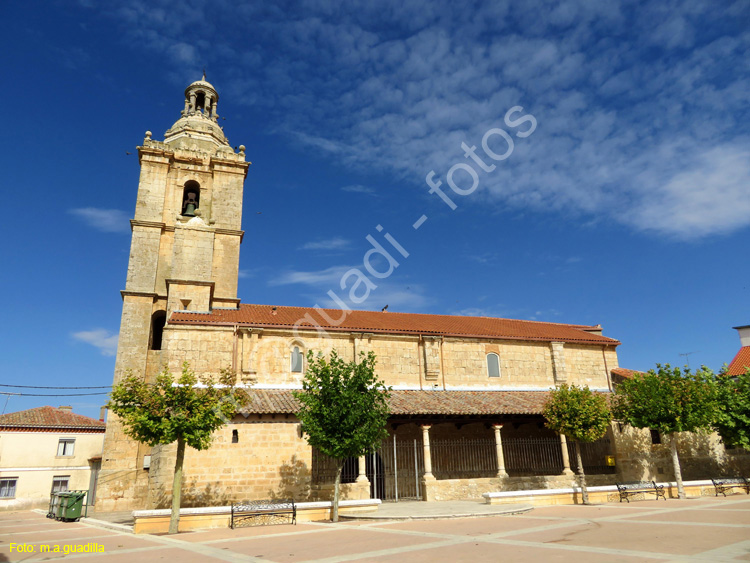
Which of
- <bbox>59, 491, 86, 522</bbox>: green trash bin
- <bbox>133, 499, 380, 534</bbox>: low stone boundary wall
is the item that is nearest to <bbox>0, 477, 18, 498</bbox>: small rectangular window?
<bbox>59, 491, 86, 522</bbox>: green trash bin

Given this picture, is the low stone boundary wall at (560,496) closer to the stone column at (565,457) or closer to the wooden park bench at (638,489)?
the wooden park bench at (638,489)

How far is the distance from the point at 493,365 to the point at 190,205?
1997 cm

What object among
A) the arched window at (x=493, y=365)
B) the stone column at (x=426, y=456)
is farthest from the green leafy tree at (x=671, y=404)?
the stone column at (x=426, y=456)

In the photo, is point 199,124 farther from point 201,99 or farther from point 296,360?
point 296,360

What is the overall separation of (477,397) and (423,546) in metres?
15.4

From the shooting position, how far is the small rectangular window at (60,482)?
32.0 m

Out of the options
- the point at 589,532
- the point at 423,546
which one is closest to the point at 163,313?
the point at 423,546

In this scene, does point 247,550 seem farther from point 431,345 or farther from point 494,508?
point 431,345

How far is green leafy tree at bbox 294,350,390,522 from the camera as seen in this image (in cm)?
1577

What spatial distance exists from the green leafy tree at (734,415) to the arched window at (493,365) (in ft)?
33.3

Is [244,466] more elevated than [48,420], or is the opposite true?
[48,420]

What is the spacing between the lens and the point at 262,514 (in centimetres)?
1458

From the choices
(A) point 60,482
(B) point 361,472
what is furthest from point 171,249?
(A) point 60,482

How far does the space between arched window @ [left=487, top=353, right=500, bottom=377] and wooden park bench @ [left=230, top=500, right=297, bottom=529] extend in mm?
15359
